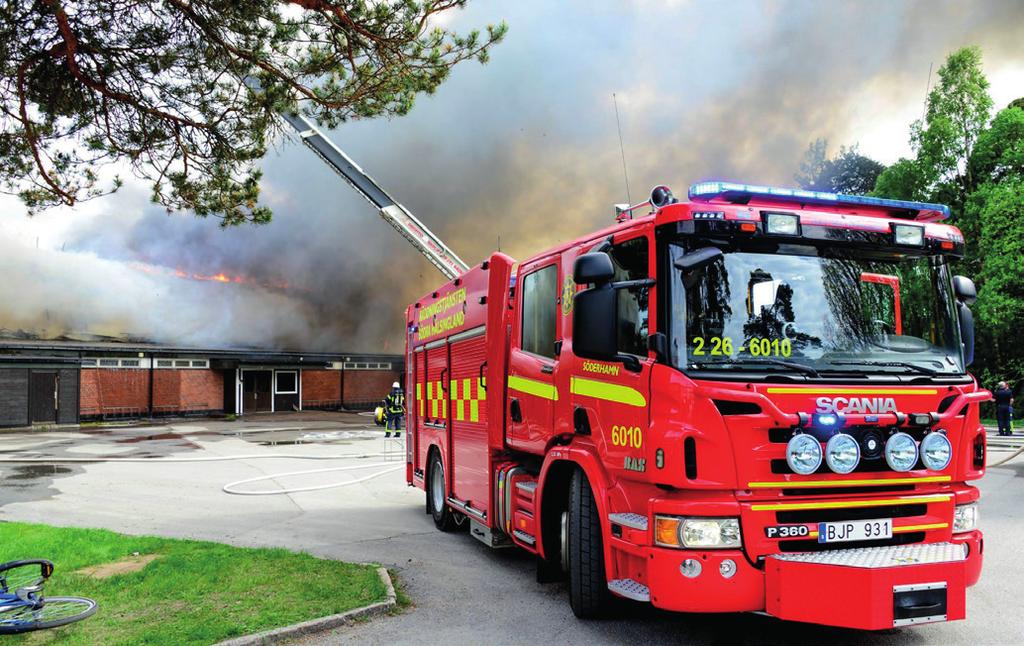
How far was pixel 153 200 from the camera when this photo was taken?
333 inches

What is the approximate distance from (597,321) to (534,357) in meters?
1.64

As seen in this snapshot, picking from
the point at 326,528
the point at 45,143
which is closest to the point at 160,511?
the point at 326,528

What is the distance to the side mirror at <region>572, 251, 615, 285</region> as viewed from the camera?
4266 millimetres

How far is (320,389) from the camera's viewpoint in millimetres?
40531

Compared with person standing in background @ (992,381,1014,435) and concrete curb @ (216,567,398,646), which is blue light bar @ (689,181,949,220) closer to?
concrete curb @ (216,567,398,646)

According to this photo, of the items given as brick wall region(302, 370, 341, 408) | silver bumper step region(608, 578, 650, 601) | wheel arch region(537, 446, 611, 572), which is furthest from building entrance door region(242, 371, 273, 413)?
silver bumper step region(608, 578, 650, 601)

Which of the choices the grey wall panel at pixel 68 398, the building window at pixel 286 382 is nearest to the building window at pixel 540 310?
the grey wall panel at pixel 68 398

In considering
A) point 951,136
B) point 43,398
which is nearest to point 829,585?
point 951,136

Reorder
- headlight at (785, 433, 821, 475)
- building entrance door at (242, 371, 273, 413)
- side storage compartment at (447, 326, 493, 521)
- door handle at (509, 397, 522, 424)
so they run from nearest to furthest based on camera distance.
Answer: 1. headlight at (785, 433, 821, 475)
2. door handle at (509, 397, 522, 424)
3. side storage compartment at (447, 326, 493, 521)
4. building entrance door at (242, 371, 273, 413)

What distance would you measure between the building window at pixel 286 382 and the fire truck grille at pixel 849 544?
125ft

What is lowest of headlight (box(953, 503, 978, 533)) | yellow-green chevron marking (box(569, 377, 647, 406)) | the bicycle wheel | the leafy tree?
the bicycle wheel

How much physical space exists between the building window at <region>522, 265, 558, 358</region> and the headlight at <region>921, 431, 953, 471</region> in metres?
2.43

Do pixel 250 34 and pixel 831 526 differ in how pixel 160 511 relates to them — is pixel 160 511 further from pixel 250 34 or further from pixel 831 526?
pixel 831 526

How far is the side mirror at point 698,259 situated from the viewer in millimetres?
4121
